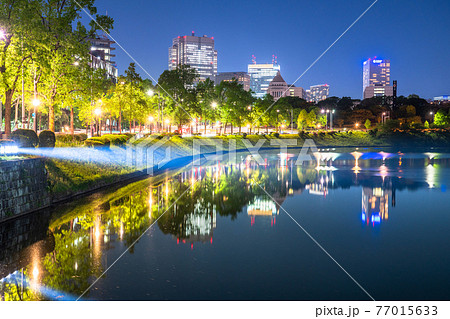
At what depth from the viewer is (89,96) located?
4222cm

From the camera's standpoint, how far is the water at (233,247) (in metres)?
9.09

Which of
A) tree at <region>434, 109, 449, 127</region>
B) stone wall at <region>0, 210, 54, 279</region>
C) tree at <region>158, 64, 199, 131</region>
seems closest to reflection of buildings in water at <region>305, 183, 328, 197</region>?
stone wall at <region>0, 210, 54, 279</region>

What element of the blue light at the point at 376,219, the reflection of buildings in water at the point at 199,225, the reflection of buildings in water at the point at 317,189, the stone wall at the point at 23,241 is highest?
the reflection of buildings in water at the point at 317,189

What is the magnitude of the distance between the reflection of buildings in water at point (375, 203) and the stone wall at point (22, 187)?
1301 centimetres

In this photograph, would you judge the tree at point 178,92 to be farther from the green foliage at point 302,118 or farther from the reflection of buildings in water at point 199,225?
the green foliage at point 302,118

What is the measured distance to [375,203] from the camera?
792 inches

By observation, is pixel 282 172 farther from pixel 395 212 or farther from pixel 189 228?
pixel 189 228

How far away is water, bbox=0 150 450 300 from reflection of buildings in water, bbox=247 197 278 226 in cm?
5

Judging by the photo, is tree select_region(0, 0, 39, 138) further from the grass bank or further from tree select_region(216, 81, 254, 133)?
tree select_region(216, 81, 254, 133)

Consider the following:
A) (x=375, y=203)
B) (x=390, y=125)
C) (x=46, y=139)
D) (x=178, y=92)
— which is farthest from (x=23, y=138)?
(x=390, y=125)

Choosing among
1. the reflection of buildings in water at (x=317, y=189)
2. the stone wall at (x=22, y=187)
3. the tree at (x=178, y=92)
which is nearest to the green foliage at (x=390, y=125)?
the tree at (x=178, y=92)

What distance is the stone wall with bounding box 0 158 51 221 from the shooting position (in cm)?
1586

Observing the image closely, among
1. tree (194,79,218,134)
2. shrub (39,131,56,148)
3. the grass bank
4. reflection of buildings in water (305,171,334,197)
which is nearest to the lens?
the grass bank

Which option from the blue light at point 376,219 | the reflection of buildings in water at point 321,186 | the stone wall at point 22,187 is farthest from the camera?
the reflection of buildings in water at point 321,186
